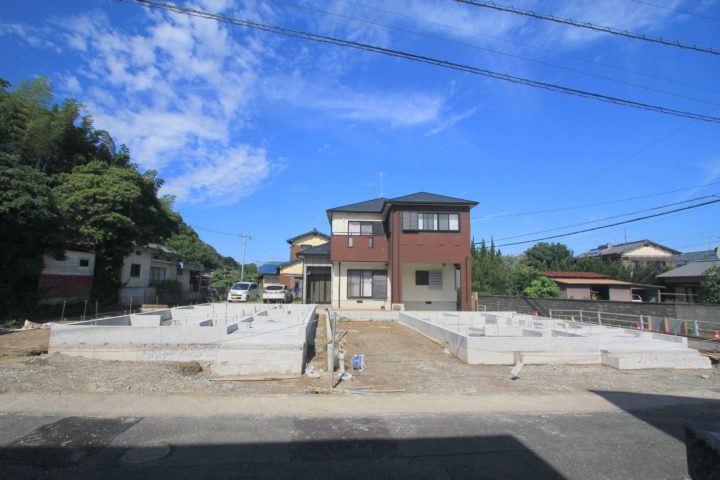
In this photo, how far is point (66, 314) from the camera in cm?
1528

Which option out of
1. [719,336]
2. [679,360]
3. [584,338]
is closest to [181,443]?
[584,338]

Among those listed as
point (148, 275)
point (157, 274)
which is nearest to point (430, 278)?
point (148, 275)

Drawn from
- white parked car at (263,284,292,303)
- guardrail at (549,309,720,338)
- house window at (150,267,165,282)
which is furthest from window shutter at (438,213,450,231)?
house window at (150,267,165,282)

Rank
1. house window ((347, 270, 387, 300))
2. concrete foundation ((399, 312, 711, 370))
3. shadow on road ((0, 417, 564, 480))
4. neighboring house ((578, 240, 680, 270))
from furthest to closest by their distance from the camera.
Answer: neighboring house ((578, 240, 680, 270)) < house window ((347, 270, 387, 300)) < concrete foundation ((399, 312, 711, 370)) < shadow on road ((0, 417, 564, 480))

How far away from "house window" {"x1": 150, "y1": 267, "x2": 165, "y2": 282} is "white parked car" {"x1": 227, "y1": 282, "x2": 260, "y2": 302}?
16.4 ft

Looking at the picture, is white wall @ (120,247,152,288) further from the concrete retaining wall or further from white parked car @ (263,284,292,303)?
the concrete retaining wall

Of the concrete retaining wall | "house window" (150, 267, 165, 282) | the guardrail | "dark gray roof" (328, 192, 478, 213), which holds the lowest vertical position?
the guardrail

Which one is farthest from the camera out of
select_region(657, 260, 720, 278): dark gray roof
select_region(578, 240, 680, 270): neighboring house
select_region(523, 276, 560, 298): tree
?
select_region(578, 240, 680, 270): neighboring house

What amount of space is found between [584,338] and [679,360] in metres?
2.06

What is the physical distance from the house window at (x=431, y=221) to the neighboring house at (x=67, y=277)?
1591cm

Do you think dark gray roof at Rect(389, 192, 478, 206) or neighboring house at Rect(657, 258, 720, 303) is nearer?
dark gray roof at Rect(389, 192, 478, 206)

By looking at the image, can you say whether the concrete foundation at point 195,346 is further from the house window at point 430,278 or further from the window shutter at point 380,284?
the house window at point 430,278

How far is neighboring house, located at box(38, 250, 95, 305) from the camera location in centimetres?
1516

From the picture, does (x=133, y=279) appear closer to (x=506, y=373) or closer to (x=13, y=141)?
(x=13, y=141)
